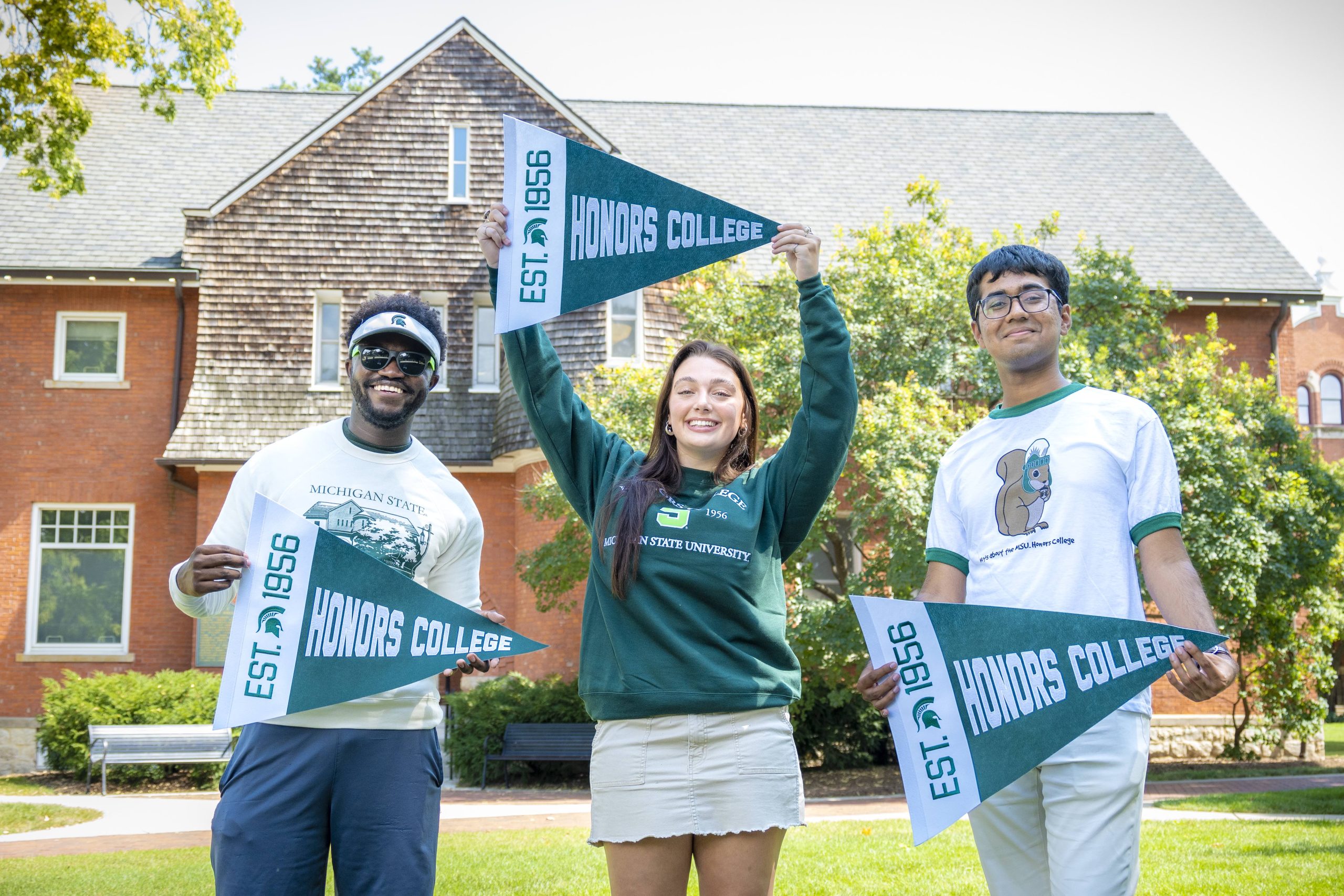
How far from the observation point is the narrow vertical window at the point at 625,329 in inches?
653

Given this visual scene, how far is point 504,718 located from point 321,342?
7.43 m

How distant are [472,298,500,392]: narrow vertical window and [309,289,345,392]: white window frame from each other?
6.83 ft

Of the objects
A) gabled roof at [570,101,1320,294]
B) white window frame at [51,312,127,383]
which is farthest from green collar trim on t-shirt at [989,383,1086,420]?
white window frame at [51,312,127,383]

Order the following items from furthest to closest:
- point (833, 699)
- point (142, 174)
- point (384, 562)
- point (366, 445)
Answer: point (142, 174) → point (833, 699) → point (366, 445) → point (384, 562)

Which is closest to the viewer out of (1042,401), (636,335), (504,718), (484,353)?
(1042,401)

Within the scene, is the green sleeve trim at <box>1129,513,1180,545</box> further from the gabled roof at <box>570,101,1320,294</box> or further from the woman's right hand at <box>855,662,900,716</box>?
the gabled roof at <box>570,101,1320,294</box>

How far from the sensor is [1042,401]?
321 centimetres

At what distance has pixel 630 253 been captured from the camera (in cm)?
368

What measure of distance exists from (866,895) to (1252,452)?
29.5 feet

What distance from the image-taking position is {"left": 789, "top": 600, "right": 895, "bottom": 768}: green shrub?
1197cm

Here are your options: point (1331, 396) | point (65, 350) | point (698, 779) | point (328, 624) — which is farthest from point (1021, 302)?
point (1331, 396)

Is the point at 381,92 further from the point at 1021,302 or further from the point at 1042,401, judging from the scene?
the point at 1042,401

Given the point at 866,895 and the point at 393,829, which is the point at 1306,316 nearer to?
the point at 866,895

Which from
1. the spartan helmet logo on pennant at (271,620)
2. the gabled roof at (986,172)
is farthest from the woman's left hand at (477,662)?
the gabled roof at (986,172)
